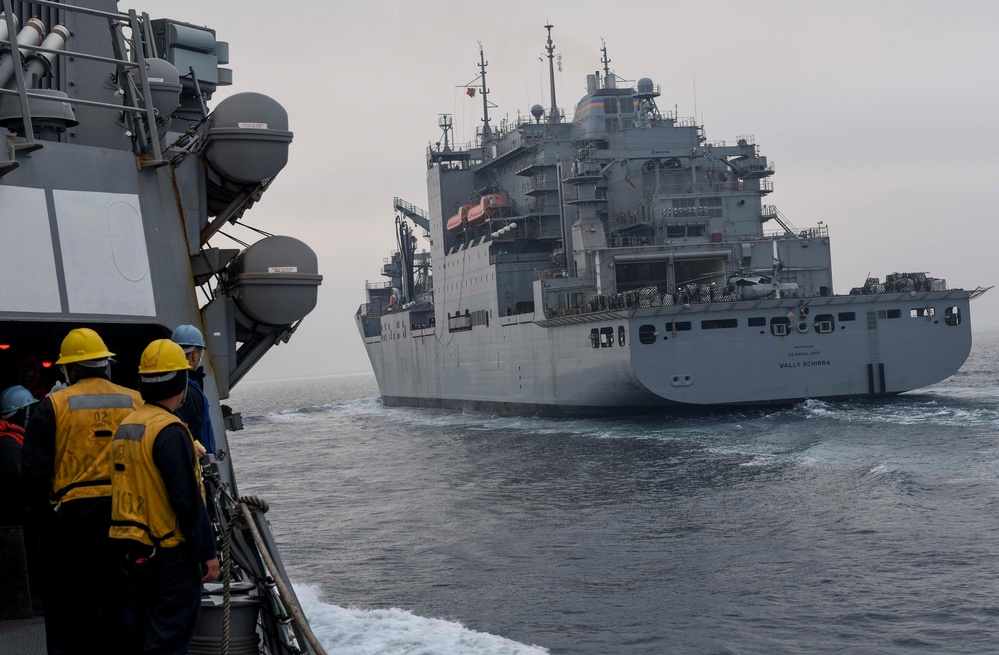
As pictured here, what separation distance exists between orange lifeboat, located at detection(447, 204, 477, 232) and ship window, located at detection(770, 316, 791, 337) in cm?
1688

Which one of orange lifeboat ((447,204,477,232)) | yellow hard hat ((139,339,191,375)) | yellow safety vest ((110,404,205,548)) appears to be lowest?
yellow safety vest ((110,404,205,548))

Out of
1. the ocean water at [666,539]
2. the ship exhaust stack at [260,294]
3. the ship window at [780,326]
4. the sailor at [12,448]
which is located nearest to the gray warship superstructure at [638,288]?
the ship window at [780,326]

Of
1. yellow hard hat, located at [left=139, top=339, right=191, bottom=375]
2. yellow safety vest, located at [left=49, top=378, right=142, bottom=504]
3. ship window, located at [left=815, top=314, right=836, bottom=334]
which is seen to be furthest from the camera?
ship window, located at [left=815, top=314, right=836, bottom=334]

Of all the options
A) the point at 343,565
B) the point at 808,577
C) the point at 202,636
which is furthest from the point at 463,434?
the point at 202,636

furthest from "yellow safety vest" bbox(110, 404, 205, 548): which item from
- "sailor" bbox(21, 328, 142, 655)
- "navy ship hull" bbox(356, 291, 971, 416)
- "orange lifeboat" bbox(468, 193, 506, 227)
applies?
"orange lifeboat" bbox(468, 193, 506, 227)

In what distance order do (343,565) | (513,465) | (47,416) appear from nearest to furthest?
(47,416)
(343,565)
(513,465)

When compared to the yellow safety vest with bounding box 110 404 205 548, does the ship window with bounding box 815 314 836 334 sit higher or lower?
lower

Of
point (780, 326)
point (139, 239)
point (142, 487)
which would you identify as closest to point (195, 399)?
point (142, 487)

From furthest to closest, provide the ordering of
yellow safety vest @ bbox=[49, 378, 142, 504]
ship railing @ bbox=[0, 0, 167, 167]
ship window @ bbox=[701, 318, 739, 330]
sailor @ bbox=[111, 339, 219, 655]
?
ship window @ bbox=[701, 318, 739, 330] → ship railing @ bbox=[0, 0, 167, 167] → yellow safety vest @ bbox=[49, 378, 142, 504] → sailor @ bbox=[111, 339, 219, 655]

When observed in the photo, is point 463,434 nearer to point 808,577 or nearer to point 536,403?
point 536,403

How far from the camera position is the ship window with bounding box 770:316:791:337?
2850 cm

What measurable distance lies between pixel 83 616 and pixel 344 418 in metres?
43.2

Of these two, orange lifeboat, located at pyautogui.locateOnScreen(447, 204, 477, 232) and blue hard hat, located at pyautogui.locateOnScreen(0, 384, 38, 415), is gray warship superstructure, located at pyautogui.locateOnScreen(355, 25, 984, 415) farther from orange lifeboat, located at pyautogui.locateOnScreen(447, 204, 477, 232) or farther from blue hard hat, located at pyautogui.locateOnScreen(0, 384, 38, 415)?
blue hard hat, located at pyautogui.locateOnScreen(0, 384, 38, 415)

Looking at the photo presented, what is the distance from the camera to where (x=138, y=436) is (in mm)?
4043
